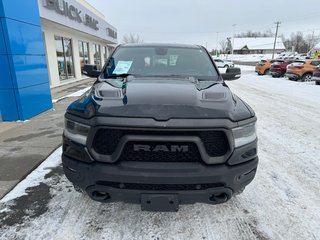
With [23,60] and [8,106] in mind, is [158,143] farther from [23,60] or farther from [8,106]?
[23,60]

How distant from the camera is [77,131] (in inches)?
87.7

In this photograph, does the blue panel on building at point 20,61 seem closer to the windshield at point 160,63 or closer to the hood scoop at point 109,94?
the windshield at point 160,63

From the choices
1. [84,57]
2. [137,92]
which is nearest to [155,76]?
[137,92]

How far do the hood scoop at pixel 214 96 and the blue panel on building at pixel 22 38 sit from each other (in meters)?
5.48

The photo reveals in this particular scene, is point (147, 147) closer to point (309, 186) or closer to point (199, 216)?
point (199, 216)

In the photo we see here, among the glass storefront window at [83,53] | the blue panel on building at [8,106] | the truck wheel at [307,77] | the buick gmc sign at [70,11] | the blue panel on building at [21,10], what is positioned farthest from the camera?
the glass storefront window at [83,53]

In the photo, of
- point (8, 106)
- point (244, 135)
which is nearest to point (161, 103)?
point (244, 135)

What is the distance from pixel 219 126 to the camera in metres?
2.05

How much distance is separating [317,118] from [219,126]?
6.19 m

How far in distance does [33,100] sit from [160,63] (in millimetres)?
4929

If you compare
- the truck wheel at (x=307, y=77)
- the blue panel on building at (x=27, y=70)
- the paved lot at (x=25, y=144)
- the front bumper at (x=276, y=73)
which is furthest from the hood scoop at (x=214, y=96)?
the front bumper at (x=276, y=73)

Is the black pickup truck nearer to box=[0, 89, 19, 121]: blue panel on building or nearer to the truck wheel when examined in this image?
box=[0, 89, 19, 121]: blue panel on building

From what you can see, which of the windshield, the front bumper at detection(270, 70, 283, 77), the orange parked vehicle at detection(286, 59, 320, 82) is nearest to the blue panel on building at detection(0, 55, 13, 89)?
the windshield

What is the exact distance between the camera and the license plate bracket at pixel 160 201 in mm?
2068
